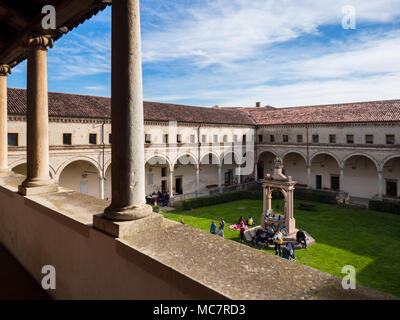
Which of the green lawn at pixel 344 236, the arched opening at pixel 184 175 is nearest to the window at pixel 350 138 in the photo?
the green lawn at pixel 344 236

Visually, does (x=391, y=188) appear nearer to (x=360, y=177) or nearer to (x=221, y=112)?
(x=360, y=177)

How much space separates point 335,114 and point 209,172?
15.0 m

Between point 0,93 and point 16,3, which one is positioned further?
point 0,93

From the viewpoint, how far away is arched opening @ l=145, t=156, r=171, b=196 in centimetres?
2866

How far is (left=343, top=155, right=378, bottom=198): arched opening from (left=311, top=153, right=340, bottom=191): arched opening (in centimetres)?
89

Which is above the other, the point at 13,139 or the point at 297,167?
the point at 13,139

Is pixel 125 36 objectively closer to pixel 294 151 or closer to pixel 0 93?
pixel 0 93

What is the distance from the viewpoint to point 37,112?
562 centimetres

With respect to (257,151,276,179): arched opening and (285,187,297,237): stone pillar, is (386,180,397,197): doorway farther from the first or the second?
(285,187,297,237): stone pillar

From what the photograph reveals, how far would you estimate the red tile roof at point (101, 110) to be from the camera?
20.8 metres

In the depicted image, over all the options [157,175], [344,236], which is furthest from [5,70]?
[157,175]

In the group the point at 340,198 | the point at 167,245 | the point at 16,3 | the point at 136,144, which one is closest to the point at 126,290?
the point at 167,245

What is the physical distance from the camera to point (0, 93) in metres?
7.96

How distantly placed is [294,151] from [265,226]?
54.0ft
